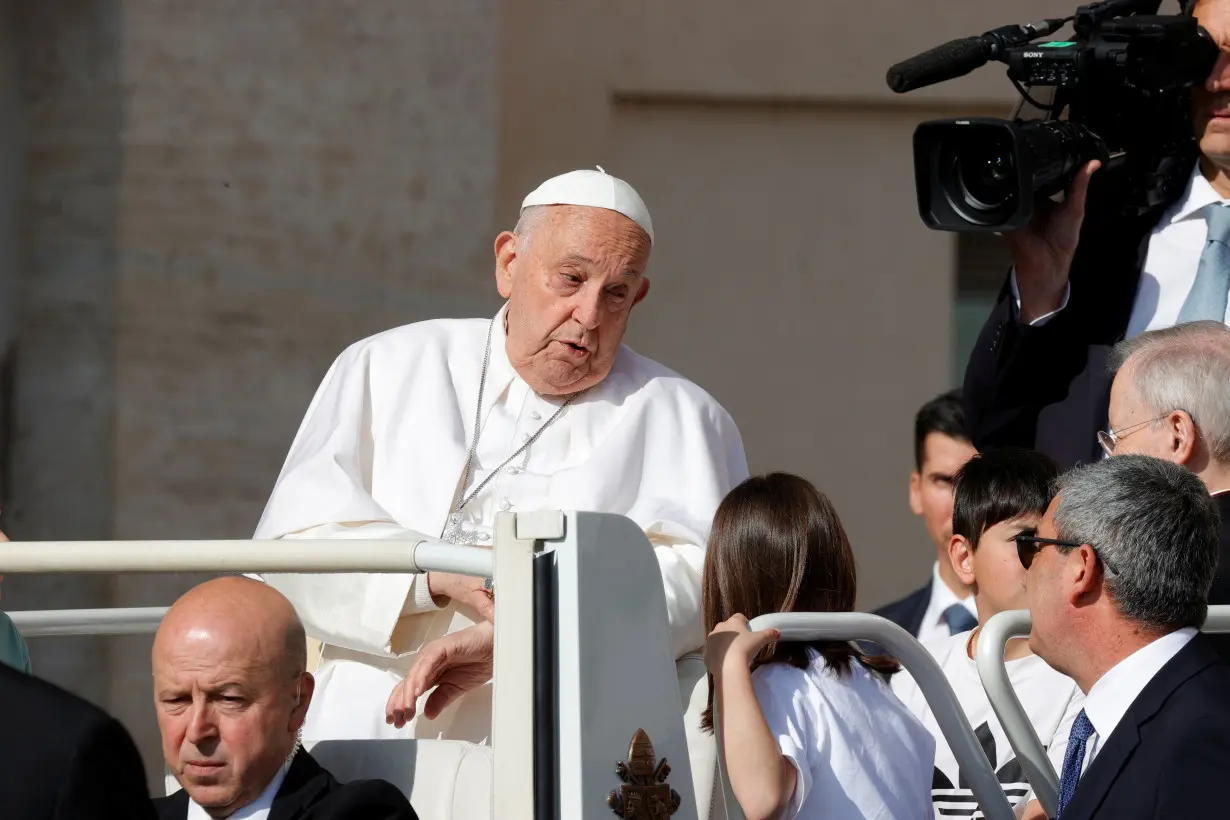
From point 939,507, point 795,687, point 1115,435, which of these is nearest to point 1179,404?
point 1115,435

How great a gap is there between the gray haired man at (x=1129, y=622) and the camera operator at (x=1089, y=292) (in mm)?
1389

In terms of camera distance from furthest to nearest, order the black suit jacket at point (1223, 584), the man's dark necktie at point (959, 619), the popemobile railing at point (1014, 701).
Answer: the man's dark necktie at point (959, 619)
the black suit jacket at point (1223, 584)
the popemobile railing at point (1014, 701)

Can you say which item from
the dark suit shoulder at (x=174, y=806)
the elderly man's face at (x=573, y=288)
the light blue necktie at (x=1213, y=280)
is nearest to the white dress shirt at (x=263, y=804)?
the dark suit shoulder at (x=174, y=806)

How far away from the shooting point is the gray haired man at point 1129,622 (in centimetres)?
263

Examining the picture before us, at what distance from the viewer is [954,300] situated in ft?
24.5

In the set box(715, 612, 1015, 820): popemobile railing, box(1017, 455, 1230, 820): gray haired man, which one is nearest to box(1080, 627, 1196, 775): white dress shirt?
box(1017, 455, 1230, 820): gray haired man

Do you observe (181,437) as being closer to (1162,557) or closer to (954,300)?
(954,300)

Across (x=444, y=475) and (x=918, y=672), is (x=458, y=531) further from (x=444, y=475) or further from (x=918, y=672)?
(x=918, y=672)

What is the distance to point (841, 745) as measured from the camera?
303 cm

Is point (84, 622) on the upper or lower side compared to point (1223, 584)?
lower

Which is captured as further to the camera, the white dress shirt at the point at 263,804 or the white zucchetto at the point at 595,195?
the white zucchetto at the point at 595,195

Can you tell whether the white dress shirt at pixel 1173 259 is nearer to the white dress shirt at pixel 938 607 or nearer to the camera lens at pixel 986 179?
the camera lens at pixel 986 179

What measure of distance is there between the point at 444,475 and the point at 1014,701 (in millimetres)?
1553

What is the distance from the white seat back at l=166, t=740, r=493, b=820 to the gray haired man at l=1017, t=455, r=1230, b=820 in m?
0.86
